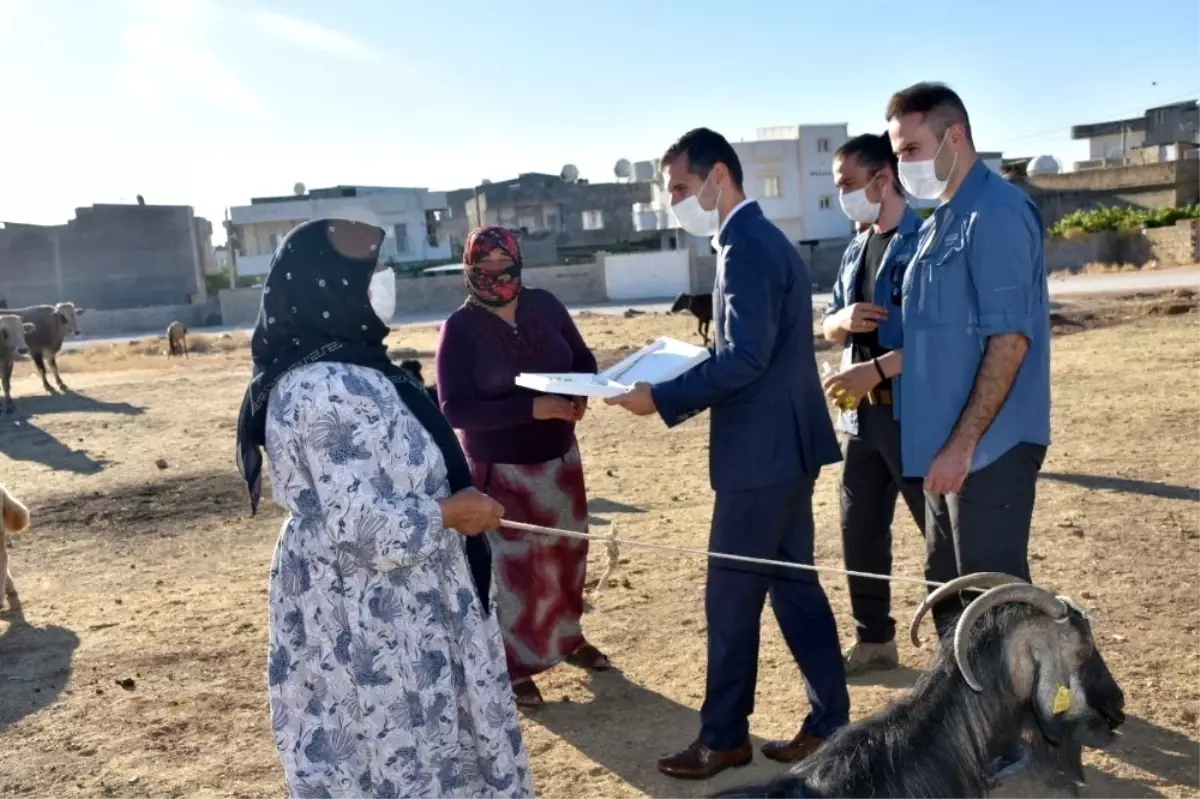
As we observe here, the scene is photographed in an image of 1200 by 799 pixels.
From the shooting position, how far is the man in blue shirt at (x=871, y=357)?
15.2 feet

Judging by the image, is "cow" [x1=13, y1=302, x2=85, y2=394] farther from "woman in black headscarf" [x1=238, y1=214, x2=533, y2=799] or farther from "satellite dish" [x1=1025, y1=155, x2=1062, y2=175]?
"satellite dish" [x1=1025, y1=155, x2=1062, y2=175]

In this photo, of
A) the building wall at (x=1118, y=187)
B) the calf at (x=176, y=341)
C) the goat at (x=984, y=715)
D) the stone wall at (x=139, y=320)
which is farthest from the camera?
the stone wall at (x=139, y=320)

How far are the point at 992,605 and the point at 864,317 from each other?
6.60 ft

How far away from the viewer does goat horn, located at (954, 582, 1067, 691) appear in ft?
8.77

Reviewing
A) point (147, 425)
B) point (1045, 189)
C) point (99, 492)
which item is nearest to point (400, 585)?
point (99, 492)

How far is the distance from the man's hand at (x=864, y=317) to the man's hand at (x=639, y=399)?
1059 mm

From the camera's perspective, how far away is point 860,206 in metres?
4.91

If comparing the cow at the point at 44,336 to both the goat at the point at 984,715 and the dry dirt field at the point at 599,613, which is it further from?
the goat at the point at 984,715

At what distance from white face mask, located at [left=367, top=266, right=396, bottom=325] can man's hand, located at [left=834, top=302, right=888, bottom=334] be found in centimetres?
212

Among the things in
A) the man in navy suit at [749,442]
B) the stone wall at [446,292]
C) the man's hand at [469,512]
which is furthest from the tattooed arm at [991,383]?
the stone wall at [446,292]

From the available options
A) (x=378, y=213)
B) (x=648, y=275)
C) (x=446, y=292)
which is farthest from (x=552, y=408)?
(x=378, y=213)

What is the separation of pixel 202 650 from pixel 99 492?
5.44 m

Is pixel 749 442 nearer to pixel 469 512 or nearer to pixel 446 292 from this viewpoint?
pixel 469 512

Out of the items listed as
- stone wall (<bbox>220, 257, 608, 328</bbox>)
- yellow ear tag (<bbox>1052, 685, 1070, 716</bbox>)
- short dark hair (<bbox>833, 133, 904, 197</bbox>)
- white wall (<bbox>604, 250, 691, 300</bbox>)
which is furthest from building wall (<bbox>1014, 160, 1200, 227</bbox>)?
yellow ear tag (<bbox>1052, 685, 1070, 716</bbox>)
